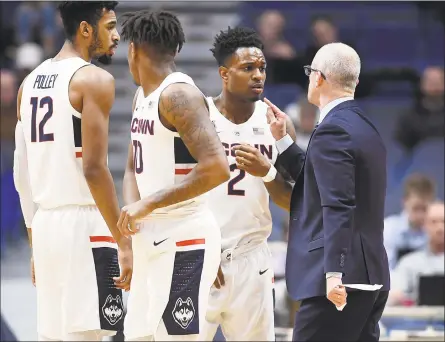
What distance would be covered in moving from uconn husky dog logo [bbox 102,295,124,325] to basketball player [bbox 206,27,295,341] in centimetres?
79

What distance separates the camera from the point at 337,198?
4652 millimetres

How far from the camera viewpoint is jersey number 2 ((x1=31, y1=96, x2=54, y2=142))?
5.23m

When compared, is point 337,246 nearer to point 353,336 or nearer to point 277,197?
point 353,336

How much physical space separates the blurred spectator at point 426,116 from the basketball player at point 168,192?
7.38m

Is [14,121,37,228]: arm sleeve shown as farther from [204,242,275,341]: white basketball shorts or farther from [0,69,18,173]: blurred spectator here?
[0,69,18,173]: blurred spectator

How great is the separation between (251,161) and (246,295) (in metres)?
0.85

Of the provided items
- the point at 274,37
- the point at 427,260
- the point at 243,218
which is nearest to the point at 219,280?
the point at 243,218

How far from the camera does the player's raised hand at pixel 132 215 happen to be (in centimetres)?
495

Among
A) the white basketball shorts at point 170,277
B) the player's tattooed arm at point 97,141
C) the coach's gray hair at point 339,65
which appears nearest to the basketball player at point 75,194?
the player's tattooed arm at point 97,141

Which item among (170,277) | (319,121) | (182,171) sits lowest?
(170,277)

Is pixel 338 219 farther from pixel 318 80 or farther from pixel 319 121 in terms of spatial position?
pixel 318 80

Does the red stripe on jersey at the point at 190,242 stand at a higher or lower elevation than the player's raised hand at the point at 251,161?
lower

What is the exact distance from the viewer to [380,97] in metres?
Result: 12.9

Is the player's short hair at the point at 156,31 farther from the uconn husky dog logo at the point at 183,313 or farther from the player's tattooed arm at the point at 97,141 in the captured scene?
the uconn husky dog logo at the point at 183,313
